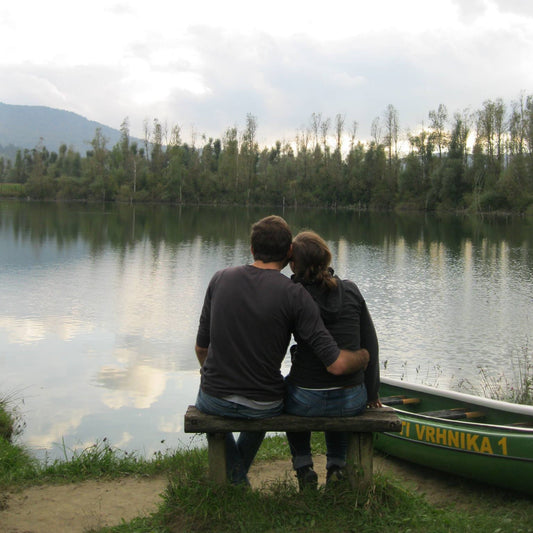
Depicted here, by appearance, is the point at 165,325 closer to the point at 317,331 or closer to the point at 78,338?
the point at 78,338

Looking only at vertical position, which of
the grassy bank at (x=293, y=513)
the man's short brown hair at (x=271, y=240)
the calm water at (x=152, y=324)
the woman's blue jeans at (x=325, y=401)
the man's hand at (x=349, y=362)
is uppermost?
the man's short brown hair at (x=271, y=240)

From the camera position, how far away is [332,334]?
400 cm

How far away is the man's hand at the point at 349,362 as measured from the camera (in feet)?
12.5

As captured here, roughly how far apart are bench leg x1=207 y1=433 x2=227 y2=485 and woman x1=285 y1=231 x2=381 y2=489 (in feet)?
1.52

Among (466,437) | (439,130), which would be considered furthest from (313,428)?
(439,130)

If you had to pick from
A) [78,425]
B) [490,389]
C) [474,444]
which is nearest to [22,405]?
[78,425]

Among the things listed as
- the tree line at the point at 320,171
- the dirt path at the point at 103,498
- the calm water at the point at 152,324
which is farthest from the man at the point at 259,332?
the tree line at the point at 320,171

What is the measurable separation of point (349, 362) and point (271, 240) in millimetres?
871

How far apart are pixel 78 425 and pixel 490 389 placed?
6.36 meters

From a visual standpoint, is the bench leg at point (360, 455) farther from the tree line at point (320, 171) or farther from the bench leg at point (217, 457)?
the tree line at point (320, 171)

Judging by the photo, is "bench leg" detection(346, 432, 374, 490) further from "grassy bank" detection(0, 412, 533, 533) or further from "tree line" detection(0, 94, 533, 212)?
"tree line" detection(0, 94, 533, 212)

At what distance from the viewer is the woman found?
3.94m

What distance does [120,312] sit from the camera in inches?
637

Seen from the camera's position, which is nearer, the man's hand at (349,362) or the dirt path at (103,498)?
the man's hand at (349,362)
